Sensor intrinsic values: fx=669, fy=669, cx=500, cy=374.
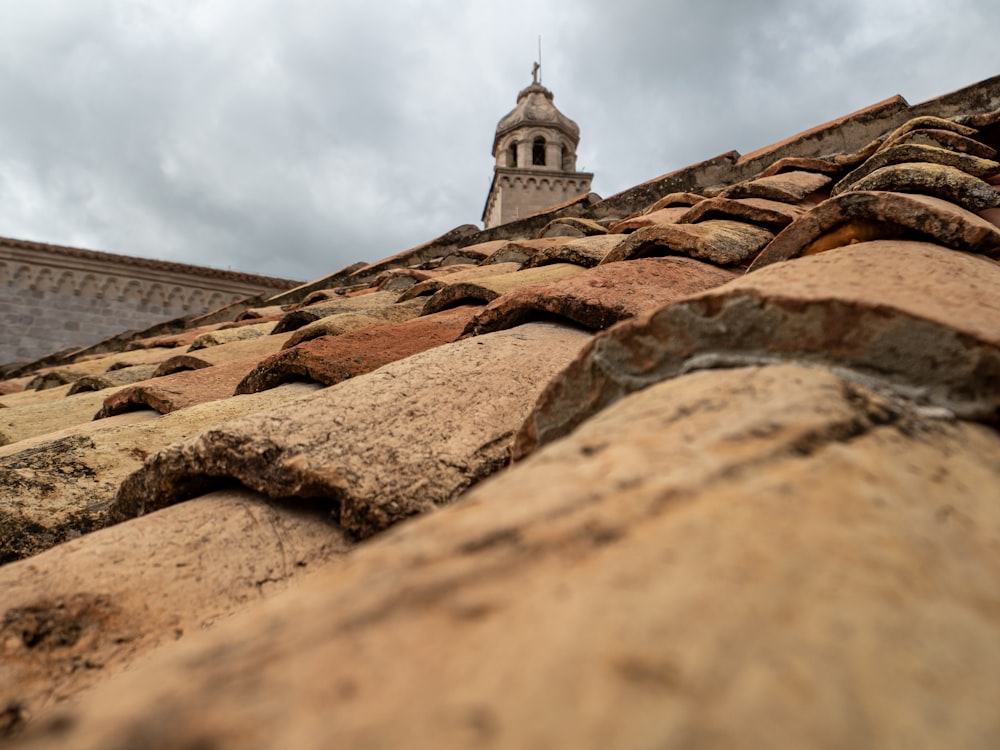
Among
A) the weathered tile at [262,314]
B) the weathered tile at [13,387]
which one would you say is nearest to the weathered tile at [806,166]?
the weathered tile at [262,314]

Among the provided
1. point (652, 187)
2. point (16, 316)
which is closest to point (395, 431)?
point (652, 187)

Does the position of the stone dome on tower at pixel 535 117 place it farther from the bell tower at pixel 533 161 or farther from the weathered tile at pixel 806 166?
the weathered tile at pixel 806 166

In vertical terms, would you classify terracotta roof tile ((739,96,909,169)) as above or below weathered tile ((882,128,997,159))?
above

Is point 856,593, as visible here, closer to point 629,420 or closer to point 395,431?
point 629,420

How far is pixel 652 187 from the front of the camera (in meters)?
4.80

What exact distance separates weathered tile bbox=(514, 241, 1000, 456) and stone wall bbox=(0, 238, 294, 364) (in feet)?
29.1

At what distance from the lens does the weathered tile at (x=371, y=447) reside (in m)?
1.01

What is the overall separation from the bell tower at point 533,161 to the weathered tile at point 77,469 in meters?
12.1

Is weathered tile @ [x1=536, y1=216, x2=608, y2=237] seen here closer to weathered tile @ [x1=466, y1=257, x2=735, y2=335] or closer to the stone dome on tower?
weathered tile @ [x1=466, y1=257, x2=735, y2=335]

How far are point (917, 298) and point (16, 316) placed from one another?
433 inches

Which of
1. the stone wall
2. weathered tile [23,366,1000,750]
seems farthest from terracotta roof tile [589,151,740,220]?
the stone wall

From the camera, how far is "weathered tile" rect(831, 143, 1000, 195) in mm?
2340

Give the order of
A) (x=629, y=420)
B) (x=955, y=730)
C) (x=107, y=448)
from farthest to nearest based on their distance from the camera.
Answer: (x=107, y=448)
(x=629, y=420)
(x=955, y=730)

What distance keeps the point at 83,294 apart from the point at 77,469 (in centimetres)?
948
